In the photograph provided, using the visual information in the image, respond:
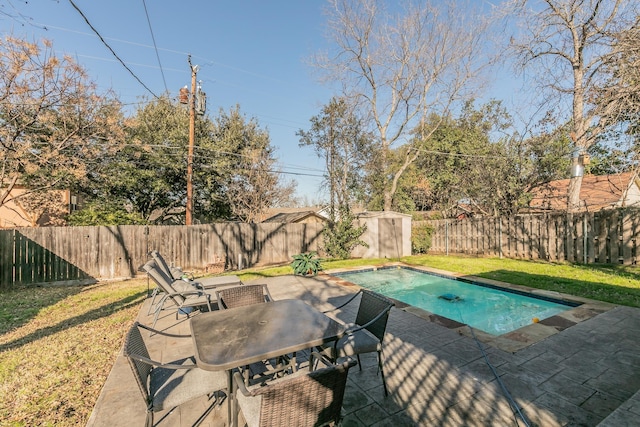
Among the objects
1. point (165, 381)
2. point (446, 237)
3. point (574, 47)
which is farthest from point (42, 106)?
point (574, 47)

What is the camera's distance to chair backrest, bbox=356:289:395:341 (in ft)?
8.17

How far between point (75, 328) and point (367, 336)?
4506mm

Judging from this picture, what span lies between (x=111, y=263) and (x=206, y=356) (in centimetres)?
931

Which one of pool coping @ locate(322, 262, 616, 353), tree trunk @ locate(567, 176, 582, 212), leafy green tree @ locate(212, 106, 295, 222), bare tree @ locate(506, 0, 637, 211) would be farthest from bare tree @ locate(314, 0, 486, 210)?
Answer: pool coping @ locate(322, 262, 616, 353)

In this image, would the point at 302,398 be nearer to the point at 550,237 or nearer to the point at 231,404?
the point at 231,404

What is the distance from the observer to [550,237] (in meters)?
9.35

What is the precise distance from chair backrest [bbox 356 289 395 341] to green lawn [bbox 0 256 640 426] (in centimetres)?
212

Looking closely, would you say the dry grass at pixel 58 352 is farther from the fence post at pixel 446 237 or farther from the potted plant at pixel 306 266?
the fence post at pixel 446 237

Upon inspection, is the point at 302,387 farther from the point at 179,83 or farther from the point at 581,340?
the point at 179,83

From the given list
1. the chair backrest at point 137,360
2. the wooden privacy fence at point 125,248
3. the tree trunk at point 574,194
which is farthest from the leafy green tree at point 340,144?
the chair backrest at point 137,360

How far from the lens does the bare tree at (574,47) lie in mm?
4930

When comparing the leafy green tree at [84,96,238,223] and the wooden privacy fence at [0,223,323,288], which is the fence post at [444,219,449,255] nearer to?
the wooden privacy fence at [0,223,323,288]

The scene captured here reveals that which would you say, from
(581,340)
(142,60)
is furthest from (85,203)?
(581,340)

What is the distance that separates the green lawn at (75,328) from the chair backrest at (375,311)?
212 cm
